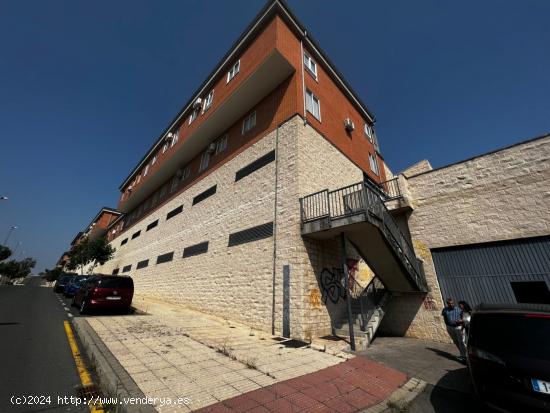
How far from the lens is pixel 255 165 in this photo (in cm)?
1307

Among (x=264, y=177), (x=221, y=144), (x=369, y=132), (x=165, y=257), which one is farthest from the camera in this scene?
(x=369, y=132)

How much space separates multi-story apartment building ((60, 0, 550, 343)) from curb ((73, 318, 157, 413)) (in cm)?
539

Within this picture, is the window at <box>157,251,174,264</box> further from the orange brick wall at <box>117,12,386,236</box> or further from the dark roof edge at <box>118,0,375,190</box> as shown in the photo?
the dark roof edge at <box>118,0,375,190</box>

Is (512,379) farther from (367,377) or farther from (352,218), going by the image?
(352,218)

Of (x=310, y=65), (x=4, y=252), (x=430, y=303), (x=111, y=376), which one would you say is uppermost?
(x=310, y=65)

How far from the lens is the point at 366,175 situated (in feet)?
54.1

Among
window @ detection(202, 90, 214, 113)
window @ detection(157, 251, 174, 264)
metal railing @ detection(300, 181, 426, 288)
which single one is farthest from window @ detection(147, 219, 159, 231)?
metal railing @ detection(300, 181, 426, 288)

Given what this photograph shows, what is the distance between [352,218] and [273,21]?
39.5 feet

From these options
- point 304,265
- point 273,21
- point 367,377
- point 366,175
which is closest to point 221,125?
point 273,21

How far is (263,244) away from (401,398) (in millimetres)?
7187

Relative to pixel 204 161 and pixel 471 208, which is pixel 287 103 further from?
pixel 471 208

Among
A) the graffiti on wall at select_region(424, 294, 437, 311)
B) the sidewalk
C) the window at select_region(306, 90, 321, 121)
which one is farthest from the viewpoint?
the window at select_region(306, 90, 321, 121)

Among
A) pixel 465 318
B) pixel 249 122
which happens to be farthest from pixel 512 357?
pixel 249 122

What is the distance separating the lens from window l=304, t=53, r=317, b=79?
14.4 meters
